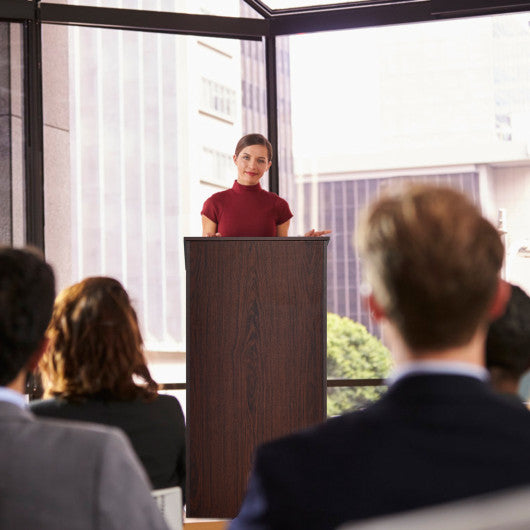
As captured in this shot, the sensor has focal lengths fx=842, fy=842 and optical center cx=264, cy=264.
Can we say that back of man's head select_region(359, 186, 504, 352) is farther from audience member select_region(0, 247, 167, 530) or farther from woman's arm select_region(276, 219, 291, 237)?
woman's arm select_region(276, 219, 291, 237)

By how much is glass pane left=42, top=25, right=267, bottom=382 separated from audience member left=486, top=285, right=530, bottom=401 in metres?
3.22

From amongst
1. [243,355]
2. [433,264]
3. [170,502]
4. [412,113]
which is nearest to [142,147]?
[412,113]

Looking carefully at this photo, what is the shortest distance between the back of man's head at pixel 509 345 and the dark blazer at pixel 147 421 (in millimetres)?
759

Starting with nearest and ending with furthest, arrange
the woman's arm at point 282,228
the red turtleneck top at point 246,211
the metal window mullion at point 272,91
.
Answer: the red turtleneck top at point 246,211, the woman's arm at point 282,228, the metal window mullion at point 272,91

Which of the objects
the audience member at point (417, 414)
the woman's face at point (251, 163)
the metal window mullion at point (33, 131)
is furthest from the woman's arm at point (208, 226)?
the audience member at point (417, 414)

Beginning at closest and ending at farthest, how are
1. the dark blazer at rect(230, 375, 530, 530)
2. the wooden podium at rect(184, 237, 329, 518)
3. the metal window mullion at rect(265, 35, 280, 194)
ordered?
1. the dark blazer at rect(230, 375, 530, 530)
2. the wooden podium at rect(184, 237, 329, 518)
3. the metal window mullion at rect(265, 35, 280, 194)

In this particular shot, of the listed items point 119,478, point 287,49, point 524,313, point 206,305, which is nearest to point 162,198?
point 287,49

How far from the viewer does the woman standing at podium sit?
3.83 metres

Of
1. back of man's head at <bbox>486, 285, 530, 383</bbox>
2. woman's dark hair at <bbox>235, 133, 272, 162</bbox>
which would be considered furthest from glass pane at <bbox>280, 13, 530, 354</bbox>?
back of man's head at <bbox>486, 285, 530, 383</bbox>

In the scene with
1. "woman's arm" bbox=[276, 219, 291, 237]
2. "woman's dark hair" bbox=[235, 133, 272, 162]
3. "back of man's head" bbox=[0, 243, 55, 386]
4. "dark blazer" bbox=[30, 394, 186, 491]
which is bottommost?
"dark blazer" bbox=[30, 394, 186, 491]

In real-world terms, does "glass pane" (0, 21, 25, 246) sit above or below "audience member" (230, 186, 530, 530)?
above

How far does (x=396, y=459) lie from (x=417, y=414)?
0.06 metres

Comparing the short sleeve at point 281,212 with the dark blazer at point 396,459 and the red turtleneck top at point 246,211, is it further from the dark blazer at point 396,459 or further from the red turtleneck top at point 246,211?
the dark blazer at point 396,459

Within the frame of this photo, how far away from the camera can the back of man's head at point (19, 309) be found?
1.19m
